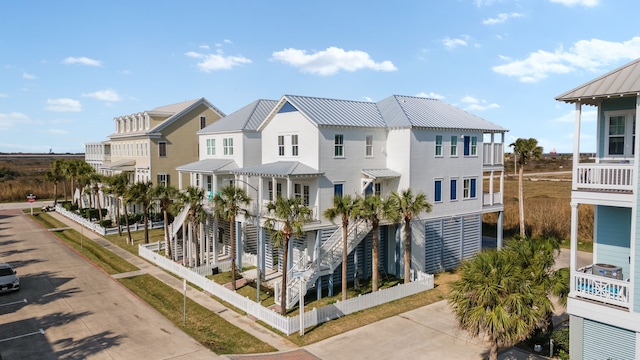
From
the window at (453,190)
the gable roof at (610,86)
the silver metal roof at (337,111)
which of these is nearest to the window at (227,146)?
the silver metal roof at (337,111)

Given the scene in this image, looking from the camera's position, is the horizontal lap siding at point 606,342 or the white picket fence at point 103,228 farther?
the white picket fence at point 103,228

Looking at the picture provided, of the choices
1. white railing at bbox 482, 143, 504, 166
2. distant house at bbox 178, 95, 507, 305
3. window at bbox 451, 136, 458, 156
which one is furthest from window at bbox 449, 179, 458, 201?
white railing at bbox 482, 143, 504, 166

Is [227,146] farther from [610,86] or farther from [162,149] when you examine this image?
[610,86]

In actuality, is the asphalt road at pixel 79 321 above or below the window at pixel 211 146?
below

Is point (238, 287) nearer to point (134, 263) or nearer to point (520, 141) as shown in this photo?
point (134, 263)

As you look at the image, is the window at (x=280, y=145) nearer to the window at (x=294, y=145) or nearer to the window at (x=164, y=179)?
the window at (x=294, y=145)

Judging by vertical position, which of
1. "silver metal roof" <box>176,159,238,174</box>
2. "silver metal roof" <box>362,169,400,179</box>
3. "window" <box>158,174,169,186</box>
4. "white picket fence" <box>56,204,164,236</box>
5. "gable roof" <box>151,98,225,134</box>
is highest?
"gable roof" <box>151,98,225,134</box>

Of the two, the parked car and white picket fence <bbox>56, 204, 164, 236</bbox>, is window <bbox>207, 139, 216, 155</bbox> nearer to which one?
white picket fence <bbox>56, 204, 164, 236</bbox>

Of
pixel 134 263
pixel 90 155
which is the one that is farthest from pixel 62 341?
pixel 90 155
